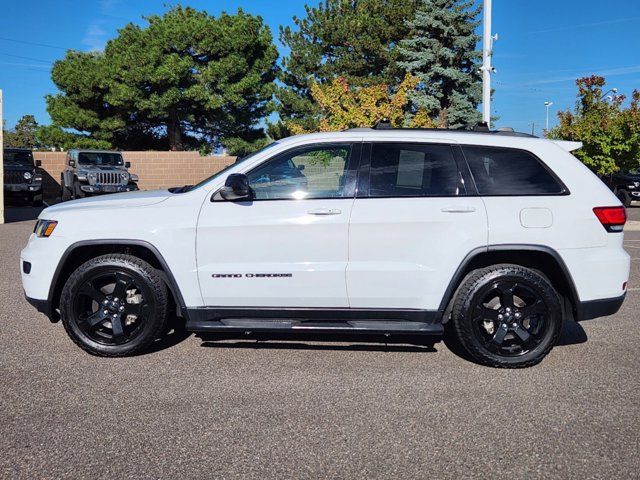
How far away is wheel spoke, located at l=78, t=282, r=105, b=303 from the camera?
4672mm

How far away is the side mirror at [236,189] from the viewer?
4391mm

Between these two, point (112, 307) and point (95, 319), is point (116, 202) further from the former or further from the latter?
point (95, 319)

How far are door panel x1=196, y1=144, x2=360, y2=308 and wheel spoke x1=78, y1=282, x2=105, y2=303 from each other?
2.78 ft

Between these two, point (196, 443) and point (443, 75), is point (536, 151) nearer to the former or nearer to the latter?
point (196, 443)

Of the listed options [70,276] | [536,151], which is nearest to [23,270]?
[70,276]

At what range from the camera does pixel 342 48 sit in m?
33.8

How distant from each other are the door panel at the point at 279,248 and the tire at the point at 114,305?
433mm

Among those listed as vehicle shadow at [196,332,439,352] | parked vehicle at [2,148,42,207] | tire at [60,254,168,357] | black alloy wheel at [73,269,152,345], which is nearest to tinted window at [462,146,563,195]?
vehicle shadow at [196,332,439,352]

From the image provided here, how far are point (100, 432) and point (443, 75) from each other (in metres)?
29.4

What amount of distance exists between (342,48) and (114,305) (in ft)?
103

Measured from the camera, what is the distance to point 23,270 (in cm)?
488

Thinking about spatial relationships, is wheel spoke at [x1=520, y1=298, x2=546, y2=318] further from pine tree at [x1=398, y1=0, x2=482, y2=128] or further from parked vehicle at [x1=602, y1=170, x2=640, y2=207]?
pine tree at [x1=398, y1=0, x2=482, y2=128]

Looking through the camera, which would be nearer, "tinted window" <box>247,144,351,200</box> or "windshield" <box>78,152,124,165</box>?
"tinted window" <box>247,144,351,200</box>

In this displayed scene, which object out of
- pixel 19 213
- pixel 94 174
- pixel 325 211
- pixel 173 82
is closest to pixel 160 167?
pixel 173 82
